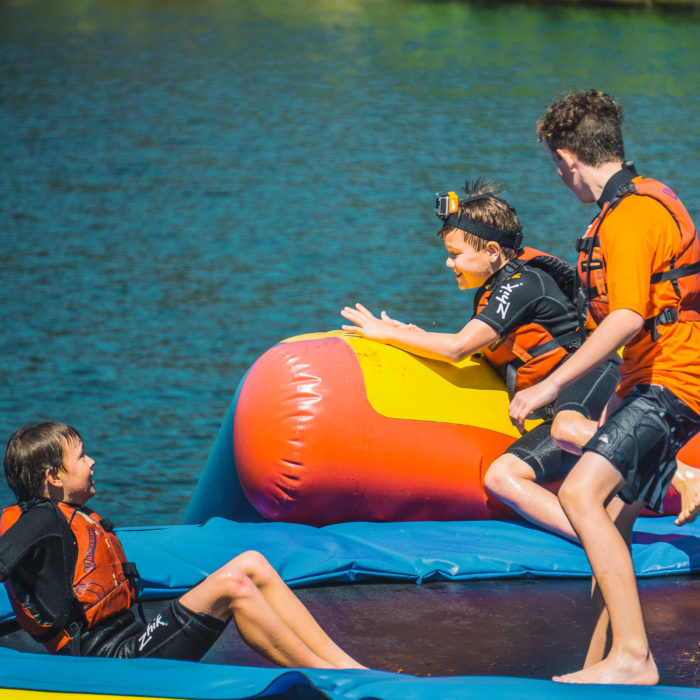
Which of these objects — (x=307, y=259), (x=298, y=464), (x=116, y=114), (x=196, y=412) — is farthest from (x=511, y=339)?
(x=116, y=114)

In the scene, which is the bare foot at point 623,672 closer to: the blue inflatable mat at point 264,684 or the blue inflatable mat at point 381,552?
the blue inflatable mat at point 264,684

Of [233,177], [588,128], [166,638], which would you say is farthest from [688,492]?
[233,177]

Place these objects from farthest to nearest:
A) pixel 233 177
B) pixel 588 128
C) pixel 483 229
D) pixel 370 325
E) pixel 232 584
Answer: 1. pixel 233 177
2. pixel 370 325
3. pixel 483 229
4. pixel 588 128
5. pixel 232 584

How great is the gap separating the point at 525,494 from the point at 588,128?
155 cm

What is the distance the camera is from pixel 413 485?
4641 mm

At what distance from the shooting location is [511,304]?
4.44 meters

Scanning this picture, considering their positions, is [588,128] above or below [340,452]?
above

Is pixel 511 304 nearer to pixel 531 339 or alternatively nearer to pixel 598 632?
pixel 531 339

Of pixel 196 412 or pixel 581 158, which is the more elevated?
pixel 581 158

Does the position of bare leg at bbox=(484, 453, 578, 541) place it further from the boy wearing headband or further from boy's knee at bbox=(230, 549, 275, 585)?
boy's knee at bbox=(230, 549, 275, 585)

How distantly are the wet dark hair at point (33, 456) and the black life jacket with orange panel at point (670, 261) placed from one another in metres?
1.51

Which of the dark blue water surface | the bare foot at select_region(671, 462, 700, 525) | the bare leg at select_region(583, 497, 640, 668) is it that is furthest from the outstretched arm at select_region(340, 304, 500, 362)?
the dark blue water surface

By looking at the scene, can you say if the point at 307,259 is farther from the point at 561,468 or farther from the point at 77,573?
the point at 77,573

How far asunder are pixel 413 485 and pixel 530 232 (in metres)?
8.63
